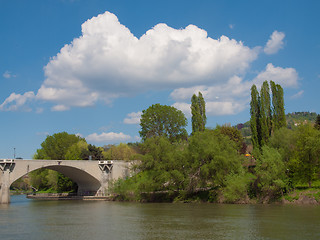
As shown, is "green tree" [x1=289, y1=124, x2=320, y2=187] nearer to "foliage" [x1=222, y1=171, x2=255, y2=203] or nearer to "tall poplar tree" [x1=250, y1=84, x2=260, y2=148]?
"foliage" [x1=222, y1=171, x2=255, y2=203]

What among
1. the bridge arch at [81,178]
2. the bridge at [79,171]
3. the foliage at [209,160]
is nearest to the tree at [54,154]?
the bridge arch at [81,178]

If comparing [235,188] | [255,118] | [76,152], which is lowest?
[235,188]

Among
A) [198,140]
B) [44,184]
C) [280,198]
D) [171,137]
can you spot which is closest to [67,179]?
[44,184]

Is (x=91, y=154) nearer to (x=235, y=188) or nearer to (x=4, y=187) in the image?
(x=4, y=187)

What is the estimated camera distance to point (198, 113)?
69750mm

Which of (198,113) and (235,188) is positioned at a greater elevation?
(198,113)

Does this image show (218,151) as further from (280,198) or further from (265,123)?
(265,123)

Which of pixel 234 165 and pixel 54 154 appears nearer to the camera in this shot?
pixel 234 165

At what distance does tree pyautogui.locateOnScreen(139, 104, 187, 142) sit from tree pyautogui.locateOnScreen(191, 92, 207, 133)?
10.0 meters

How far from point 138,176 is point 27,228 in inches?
1191

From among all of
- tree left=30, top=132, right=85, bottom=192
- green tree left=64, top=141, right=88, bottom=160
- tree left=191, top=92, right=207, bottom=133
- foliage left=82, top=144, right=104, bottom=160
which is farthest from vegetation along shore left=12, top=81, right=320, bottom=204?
tree left=30, top=132, right=85, bottom=192

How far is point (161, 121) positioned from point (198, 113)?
1300 centimetres

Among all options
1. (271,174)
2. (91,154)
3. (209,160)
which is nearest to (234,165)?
(209,160)

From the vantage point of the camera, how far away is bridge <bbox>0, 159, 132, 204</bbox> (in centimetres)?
5803
